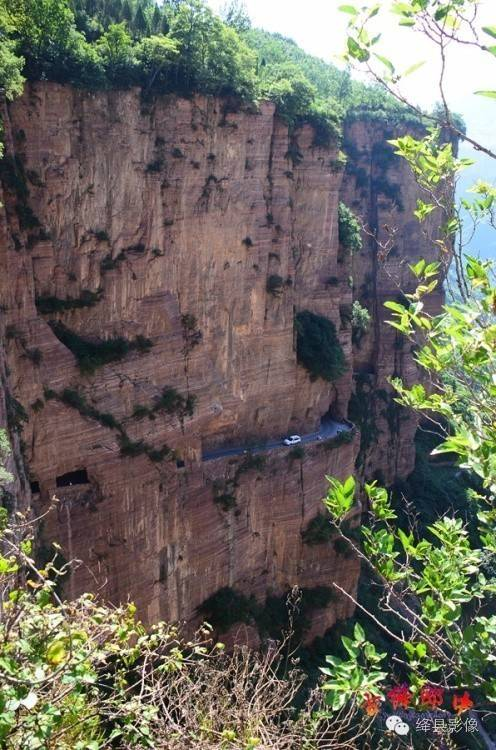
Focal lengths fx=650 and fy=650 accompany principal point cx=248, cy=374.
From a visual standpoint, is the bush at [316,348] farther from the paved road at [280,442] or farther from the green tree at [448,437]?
the green tree at [448,437]

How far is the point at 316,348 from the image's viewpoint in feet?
79.8

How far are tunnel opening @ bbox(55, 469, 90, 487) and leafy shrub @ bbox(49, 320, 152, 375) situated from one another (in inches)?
111

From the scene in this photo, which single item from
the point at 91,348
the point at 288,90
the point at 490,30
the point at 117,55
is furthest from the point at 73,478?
the point at 490,30

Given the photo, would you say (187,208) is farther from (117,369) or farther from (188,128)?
(117,369)

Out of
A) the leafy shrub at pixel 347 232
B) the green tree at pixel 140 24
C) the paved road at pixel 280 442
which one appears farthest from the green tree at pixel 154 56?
the paved road at pixel 280 442

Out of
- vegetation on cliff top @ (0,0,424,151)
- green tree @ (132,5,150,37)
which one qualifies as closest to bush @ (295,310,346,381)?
vegetation on cliff top @ (0,0,424,151)

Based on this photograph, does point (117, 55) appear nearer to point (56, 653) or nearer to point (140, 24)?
point (140, 24)

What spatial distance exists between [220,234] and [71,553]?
34.1ft

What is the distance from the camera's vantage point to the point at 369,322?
109 ft

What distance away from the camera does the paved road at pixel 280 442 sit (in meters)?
22.0

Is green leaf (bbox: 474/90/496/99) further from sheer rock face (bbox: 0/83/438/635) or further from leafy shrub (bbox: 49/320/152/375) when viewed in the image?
leafy shrub (bbox: 49/320/152/375)

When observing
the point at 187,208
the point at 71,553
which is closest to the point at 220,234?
the point at 187,208

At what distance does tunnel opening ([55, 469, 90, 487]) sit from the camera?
17.8m

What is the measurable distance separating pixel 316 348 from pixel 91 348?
9.40m
